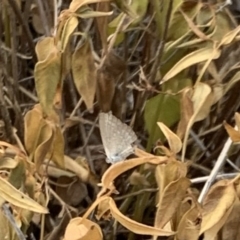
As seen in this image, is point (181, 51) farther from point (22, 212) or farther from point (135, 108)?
point (22, 212)

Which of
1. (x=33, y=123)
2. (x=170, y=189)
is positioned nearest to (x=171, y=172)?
(x=170, y=189)

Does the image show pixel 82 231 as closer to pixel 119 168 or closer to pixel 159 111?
pixel 119 168

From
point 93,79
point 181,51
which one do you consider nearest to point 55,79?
point 93,79

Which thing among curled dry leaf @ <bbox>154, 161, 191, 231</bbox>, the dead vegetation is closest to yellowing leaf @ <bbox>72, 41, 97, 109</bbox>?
the dead vegetation

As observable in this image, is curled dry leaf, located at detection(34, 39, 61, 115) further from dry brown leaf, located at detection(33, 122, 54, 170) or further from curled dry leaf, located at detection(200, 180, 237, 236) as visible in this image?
curled dry leaf, located at detection(200, 180, 237, 236)

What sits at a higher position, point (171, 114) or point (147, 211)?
point (171, 114)

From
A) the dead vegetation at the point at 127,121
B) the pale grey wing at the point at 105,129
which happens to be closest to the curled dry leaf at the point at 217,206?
the dead vegetation at the point at 127,121
